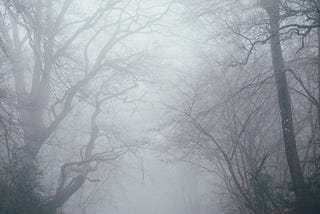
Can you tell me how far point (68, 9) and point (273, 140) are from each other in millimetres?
8729

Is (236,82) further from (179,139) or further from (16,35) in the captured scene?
(16,35)

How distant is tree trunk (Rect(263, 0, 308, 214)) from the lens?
8.30m

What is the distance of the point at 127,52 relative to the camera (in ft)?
48.7

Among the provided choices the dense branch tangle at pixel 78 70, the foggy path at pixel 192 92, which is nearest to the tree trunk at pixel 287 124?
the foggy path at pixel 192 92

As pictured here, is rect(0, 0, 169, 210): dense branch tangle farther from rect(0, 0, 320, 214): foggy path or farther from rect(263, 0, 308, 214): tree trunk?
rect(263, 0, 308, 214): tree trunk

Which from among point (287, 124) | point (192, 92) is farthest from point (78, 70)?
point (287, 124)

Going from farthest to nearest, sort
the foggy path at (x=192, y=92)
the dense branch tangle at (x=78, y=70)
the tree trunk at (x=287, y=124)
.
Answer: the dense branch tangle at (x=78, y=70)
the foggy path at (x=192, y=92)
the tree trunk at (x=287, y=124)

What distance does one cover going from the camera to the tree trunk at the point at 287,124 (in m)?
8.30

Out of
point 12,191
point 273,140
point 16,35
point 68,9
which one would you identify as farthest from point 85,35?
point 273,140

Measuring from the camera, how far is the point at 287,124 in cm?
912

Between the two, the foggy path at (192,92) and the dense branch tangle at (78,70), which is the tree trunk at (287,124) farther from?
the dense branch tangle at (78,70)

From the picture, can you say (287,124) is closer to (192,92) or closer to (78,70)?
(192,92)

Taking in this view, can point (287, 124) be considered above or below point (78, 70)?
below

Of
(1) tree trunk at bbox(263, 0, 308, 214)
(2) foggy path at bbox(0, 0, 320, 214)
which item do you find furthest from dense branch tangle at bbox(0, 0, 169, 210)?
(1) tree trunk at bbox(263, 0, 308, 214)
